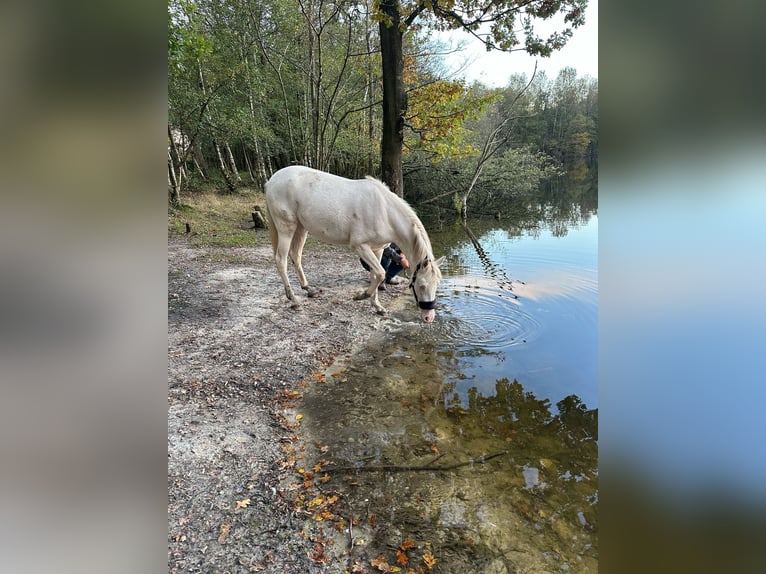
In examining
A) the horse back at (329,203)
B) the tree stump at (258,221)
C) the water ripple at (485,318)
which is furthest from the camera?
the tree stump at (258,221)

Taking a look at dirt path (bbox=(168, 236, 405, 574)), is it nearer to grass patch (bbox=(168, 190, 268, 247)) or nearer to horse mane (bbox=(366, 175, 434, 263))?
horse mane (bbox=(366, 175, 434, 263))

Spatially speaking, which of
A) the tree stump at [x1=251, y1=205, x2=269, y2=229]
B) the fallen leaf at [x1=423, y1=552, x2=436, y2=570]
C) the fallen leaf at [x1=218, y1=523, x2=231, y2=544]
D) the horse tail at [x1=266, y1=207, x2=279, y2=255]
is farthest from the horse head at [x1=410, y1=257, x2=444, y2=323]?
the tree stump at [x1=251, y1=205, x2=269, y2=229]

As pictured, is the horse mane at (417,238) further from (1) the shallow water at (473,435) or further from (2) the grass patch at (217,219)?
(2) the grass patch at (217,219)

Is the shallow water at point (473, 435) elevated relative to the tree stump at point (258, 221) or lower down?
lower down

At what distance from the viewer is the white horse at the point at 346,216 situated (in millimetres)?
4539
